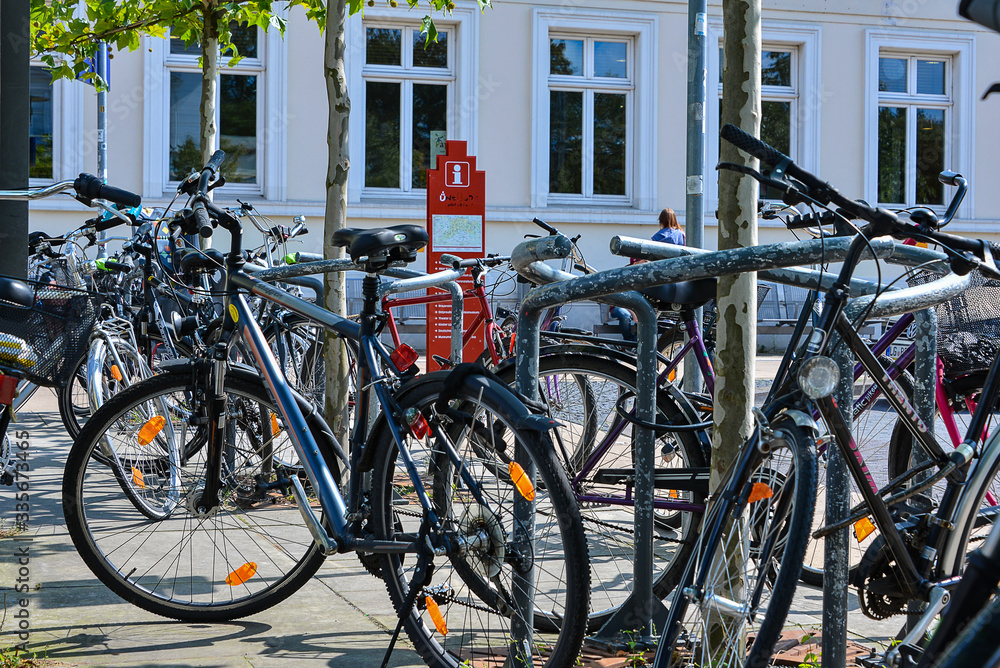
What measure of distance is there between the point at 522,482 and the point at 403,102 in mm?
12950

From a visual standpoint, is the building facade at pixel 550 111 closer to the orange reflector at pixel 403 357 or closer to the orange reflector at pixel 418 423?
the orange reflector at pixel 403 357

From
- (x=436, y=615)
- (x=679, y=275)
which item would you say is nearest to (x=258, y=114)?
(x=436, y=615)

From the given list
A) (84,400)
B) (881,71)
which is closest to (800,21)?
(881,71)

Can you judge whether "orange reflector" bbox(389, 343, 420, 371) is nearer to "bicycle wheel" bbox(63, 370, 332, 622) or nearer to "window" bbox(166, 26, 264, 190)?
"bicycle wheel" bbox(63, 370, 332, 622)

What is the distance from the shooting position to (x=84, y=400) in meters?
5.14

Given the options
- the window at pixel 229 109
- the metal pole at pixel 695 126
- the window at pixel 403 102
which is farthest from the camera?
the window at pixel 403 102

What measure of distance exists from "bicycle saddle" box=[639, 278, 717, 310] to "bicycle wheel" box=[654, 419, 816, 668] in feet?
4.18

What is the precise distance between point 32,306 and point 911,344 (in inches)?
95.1

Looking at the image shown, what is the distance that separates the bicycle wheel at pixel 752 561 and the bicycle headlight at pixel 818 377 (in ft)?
0.22

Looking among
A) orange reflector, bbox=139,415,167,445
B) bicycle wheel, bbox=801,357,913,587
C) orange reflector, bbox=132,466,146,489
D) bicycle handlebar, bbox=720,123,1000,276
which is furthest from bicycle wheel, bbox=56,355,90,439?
bicycle handlebar, bbox=720,123,1000,276

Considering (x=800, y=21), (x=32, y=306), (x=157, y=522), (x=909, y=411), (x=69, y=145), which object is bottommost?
(x=157, y=522)

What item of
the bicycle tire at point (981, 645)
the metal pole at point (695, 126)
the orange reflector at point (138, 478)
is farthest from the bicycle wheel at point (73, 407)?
the bicycle tire at point (981, 645)

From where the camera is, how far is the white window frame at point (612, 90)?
14.8 meters

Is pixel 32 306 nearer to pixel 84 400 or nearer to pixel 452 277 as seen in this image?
pixel 452 277
